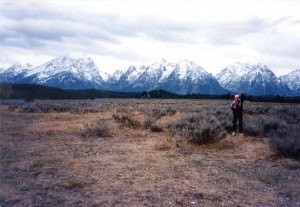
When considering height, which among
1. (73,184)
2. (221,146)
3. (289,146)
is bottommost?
(73,184)

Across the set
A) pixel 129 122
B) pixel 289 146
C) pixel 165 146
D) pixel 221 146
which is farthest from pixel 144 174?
pixel 129 122

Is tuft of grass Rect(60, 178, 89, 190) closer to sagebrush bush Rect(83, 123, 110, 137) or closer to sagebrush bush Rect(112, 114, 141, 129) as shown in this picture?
sagebrush bush Rect(83, 123, 110, 137)

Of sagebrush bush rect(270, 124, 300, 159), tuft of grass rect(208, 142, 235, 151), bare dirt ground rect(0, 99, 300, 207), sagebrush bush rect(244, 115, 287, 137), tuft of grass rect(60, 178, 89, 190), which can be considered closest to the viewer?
bare dirt ground rect(0, 99, 300, 207)

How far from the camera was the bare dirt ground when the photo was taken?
7.07 meters

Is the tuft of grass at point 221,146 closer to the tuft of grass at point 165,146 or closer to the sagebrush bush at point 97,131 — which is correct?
the tuft of grass at point 165,146

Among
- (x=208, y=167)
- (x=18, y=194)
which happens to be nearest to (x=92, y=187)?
(x=18, y=194)

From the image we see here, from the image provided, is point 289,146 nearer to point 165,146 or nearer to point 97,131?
point 165,146

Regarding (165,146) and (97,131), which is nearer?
(165,146)

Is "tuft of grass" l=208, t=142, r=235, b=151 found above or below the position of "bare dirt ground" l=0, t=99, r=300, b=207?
above

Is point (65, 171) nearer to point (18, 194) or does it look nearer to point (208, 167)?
point (18, 194)

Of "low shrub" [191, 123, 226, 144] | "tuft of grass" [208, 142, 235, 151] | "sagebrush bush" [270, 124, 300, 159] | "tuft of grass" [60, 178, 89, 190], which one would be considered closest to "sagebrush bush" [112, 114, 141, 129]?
"low shrub" [191, 123, 226, 144]

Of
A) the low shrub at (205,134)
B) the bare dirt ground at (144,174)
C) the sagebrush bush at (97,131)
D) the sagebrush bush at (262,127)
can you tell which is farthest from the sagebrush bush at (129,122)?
the low shrub at (205,134)

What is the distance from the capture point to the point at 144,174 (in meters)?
8.87

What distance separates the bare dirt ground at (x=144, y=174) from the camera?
23.2 feet
